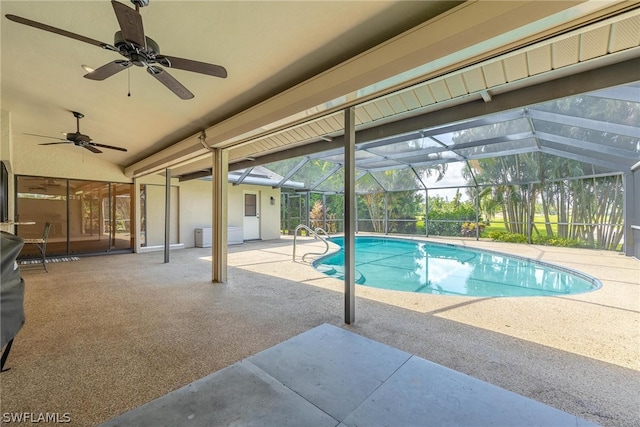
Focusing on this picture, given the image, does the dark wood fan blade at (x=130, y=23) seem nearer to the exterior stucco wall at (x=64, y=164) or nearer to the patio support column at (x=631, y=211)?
the exterior stucco wall at (x=64, y=164)

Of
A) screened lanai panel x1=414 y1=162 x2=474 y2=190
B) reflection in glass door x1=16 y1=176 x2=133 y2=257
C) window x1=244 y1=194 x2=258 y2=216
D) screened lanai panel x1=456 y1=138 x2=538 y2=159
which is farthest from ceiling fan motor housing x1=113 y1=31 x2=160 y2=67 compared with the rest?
screened lanai panel x1=414 y1=162 x2=474 y2=190

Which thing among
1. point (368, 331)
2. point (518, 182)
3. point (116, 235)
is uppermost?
point (518, 182)

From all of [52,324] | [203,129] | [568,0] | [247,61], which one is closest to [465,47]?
[568,0]

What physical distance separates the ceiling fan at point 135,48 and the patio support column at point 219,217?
93.6 inches

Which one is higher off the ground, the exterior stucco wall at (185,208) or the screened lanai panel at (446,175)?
the screened lanai panel at (446,175)

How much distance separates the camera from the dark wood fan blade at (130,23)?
1.66 m

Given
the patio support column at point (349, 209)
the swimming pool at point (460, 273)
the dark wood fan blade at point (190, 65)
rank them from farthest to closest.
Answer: the swimming pool at point (460, 273) → the patio support column at point (349, 209) → the dark wood fan blade at point (190, 65)

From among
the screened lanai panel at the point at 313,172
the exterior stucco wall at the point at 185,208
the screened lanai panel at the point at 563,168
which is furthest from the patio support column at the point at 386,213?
the exterior stucco wall at the point at 185,208

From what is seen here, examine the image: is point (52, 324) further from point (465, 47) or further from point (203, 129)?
point (465, 47)

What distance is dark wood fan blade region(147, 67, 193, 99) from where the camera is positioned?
246 centimetres

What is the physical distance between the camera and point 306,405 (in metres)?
1.77

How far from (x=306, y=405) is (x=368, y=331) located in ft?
A: 4.21

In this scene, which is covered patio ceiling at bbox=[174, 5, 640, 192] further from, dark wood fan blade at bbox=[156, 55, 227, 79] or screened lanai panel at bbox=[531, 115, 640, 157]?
dark wood fan blade at bbox=[156, 55, 227, 79]

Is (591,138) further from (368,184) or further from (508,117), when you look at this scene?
(368,184)
